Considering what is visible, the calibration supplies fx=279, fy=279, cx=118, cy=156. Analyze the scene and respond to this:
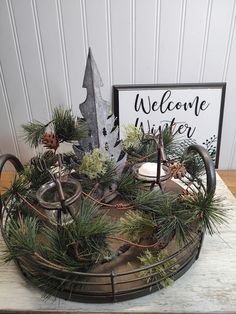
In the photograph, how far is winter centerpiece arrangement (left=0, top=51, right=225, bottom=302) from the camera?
17.8 inches

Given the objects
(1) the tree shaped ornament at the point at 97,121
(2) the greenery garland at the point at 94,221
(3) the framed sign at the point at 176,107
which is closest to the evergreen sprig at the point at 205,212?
(2) the greenery garland at the point at 94,221

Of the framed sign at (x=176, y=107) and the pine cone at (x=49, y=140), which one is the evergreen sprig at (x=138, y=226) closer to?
the pine cone at (x=49, y=140)

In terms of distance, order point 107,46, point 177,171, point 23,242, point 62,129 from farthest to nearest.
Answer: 1. point 107,46
2. point 62,129
3. point 177,171
4. point 23,242

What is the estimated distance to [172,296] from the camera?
49 cm

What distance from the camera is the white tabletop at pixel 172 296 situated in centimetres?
47

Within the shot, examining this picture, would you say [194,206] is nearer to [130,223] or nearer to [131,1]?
[130,223]

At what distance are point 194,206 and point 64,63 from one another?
0.62 m

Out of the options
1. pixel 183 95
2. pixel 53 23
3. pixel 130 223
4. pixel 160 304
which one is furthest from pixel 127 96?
pixel 160 304

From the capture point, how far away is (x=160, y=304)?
0.48 meters

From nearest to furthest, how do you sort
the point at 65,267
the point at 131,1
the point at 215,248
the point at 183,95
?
1. the point at 65,267
2. the point at 215,248
3. the point at 131,1
4. the point at 183,95

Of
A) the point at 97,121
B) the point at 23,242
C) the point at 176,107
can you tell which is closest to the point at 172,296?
the point at 23,242

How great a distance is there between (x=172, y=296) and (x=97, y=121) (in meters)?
0.38

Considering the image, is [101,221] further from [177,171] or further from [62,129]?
[62,129]

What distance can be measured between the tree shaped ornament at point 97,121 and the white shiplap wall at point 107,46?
0.28 meters
